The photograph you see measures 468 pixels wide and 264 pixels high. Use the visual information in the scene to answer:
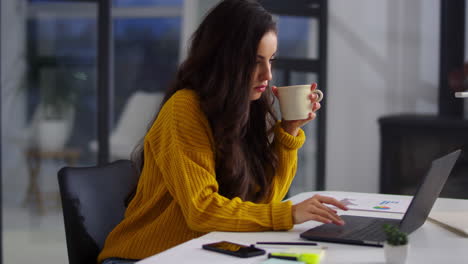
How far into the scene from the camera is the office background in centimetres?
421

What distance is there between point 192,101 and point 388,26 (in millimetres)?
3184

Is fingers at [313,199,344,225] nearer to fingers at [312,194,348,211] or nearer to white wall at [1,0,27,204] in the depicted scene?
fingers at [312,194,348,211]

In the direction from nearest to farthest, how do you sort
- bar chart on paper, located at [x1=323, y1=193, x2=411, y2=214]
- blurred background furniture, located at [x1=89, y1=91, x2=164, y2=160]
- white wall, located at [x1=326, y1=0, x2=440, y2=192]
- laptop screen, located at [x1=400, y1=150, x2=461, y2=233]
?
laptop screen, located at [x1=400, y1=150, x2=461, y2=233]
bar chart on paper, located at [x1=323, y1=193, x2=411, y2=214]
blurred background furniture, located at [x1=89, y1=91, x2=164, y2=160]
white wall, located at [x1=326, y1=0, x2=440, y2=192]

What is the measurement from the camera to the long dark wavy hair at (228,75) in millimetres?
1653

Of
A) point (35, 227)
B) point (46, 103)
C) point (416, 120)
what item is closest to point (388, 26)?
point (416, 120)

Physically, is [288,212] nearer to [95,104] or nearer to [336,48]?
[95,104]

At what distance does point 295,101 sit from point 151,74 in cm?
276

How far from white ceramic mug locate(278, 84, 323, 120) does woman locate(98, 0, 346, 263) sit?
0.14 feet

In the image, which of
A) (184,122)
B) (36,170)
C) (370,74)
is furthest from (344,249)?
(370,74)

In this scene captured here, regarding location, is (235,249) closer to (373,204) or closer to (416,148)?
(373,204)

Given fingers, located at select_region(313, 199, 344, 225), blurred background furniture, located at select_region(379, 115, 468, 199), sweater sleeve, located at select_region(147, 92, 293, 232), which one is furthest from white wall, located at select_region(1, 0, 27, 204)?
fingers, located at select_region(313, 199, 344, 225)

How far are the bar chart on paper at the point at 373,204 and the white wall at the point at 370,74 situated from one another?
99.2 inches

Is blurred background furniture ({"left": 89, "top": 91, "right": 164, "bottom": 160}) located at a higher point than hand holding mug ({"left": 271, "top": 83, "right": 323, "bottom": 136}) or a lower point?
lower

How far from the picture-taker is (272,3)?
4355 millimetres
